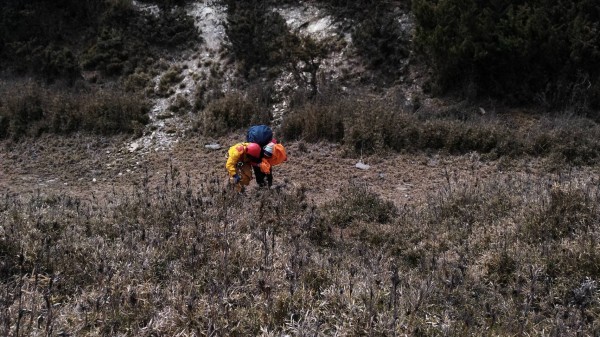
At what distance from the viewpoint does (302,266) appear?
407 cm

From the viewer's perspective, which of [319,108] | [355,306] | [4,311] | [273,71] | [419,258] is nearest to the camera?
[4,311]

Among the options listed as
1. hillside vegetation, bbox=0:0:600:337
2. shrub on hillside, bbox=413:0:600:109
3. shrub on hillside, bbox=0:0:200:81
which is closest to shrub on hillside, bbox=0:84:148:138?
hillside vegetation, bbox=0:0:600:337

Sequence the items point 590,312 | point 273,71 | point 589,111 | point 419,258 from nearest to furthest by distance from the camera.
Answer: point 590,312
point 419,258
point 589,111
point 273,71

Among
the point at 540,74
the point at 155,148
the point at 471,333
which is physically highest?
the point at 540,74

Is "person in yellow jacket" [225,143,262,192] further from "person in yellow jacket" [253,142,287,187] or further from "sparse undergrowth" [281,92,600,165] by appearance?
"sparse undergrowth" [281,92,600,165]

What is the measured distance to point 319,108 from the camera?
10734mm

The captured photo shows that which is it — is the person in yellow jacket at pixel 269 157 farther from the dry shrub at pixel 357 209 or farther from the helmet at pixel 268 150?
the dry shrub at pixel 357 209

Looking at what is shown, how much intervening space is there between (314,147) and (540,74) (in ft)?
15.3

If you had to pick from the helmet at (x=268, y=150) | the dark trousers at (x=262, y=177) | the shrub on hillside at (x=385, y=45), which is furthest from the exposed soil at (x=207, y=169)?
the shrub on hillside at (x=385, y=45)

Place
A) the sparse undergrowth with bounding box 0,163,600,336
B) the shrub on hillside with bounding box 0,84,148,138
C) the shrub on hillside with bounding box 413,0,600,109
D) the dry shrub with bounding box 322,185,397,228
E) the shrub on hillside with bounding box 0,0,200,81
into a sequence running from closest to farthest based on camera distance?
the sparse undergrowth with bounding box 0,163,600,336 < the dry shrub with bounding box 322,185,397,228 < the shrub on hillside with bounding box 413,0,600,109 < the shrub on hillside with bounding box 0,84,148,138 < the shrub on hillside with bounding box 0,0,200,81

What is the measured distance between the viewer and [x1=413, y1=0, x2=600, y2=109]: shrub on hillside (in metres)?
10.0

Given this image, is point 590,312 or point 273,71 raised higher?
point 273,71

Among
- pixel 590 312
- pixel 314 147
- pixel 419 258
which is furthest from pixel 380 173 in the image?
pixel 590 312

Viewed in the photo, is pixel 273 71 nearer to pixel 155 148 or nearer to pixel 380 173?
pixel 155 148
